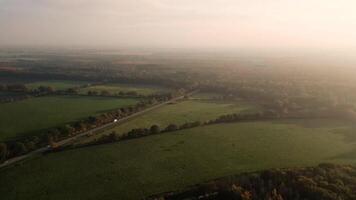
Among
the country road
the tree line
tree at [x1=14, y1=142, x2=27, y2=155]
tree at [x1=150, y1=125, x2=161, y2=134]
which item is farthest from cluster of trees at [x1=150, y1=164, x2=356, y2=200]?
the tree line

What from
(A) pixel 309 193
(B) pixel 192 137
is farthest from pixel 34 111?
(A) pixel 309 193

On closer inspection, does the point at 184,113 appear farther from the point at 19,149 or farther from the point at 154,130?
the point at 19,149

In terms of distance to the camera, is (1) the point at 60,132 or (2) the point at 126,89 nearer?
(1) the point at 60,132

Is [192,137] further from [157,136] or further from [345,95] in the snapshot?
[345,95]

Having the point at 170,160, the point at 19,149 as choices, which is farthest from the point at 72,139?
the point at 170,160

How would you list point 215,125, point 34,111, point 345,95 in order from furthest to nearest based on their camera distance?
1. point 345,95
2. point 34,111
3. point 215,125

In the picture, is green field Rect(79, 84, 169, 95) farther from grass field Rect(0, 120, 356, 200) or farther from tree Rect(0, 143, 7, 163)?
tree Rect(0, 143, 7, 163)
